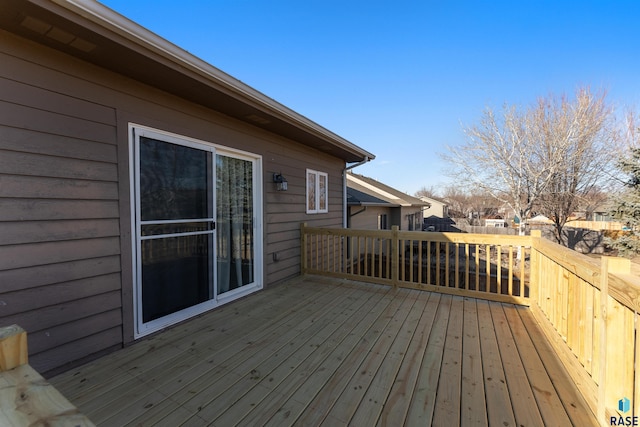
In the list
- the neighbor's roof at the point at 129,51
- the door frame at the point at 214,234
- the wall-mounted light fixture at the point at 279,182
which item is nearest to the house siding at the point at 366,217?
the wall-mounted light fixture at the point at 279,182

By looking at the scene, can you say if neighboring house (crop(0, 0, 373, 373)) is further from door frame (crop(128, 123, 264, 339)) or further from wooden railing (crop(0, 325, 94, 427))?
wooden railing (crop(0, 325, 94, 427))

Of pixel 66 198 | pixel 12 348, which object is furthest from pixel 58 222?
pixel 12 348

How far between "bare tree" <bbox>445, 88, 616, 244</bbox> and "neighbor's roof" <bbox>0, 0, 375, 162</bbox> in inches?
434

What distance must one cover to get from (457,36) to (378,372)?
22.8ft

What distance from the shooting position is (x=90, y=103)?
2.21 meters

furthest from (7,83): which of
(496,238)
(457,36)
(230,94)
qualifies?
(457,36)

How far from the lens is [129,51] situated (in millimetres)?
2059

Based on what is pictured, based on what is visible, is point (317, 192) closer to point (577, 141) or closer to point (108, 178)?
point (108, 178)

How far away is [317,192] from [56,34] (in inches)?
158

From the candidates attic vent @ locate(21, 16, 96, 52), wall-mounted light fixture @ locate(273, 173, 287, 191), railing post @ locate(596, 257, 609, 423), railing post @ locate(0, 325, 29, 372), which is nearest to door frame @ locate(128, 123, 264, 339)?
wall-mounted light fixture @ locate(273, 173, 287, 191)

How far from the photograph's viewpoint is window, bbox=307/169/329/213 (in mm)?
5172

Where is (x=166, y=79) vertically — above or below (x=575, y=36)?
below

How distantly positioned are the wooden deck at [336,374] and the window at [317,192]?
2476mm

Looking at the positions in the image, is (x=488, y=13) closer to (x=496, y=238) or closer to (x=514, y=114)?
(x=496, y=238)
